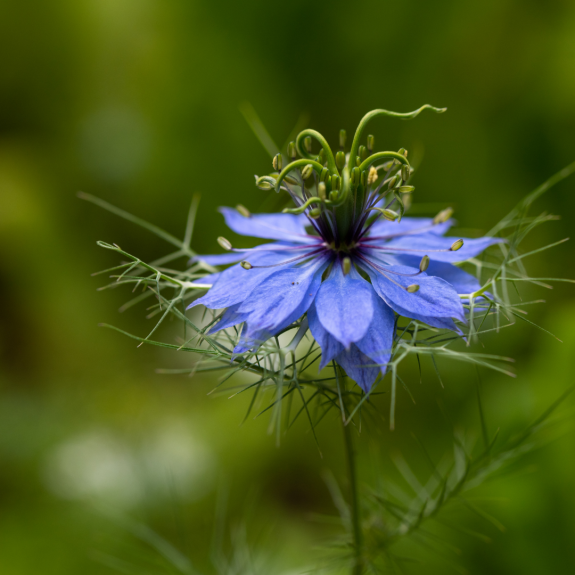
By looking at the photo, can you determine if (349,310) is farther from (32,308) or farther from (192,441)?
(32,308)

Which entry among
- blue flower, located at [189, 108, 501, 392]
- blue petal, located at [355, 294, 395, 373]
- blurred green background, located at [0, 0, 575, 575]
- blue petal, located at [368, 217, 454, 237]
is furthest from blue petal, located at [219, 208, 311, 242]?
blurred green background, located at [0, 0, 575, 575]

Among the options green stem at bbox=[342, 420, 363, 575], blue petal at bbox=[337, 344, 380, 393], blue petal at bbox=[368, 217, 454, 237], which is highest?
blue petal at bbox=[368, 217, 454, 237]

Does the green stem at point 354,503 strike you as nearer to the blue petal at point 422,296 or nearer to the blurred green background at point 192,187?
the blue petal at point 422,296

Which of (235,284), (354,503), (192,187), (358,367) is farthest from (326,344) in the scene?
(192,187)

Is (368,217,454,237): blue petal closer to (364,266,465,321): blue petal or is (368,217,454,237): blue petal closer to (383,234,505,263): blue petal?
(383,234,505,263): blue petal

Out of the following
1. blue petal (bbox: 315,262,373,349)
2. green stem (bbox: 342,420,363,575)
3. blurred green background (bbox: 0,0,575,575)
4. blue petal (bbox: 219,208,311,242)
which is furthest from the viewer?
blurred green background (bbox: 0,0,575,575)

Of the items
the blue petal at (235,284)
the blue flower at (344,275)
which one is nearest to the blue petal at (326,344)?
the blue flower at (344,275)

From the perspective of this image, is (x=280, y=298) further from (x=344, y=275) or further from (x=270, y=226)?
(x=270, y=226)

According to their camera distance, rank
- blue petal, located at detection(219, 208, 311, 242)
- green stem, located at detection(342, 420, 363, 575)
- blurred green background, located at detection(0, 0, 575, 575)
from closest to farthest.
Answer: green stem, located at detection(342, 420, 363, 575)
blue petal, located at detection(219, 208, 311, 242)
blurred green background, located at detection(0, 0, 575, 575)
